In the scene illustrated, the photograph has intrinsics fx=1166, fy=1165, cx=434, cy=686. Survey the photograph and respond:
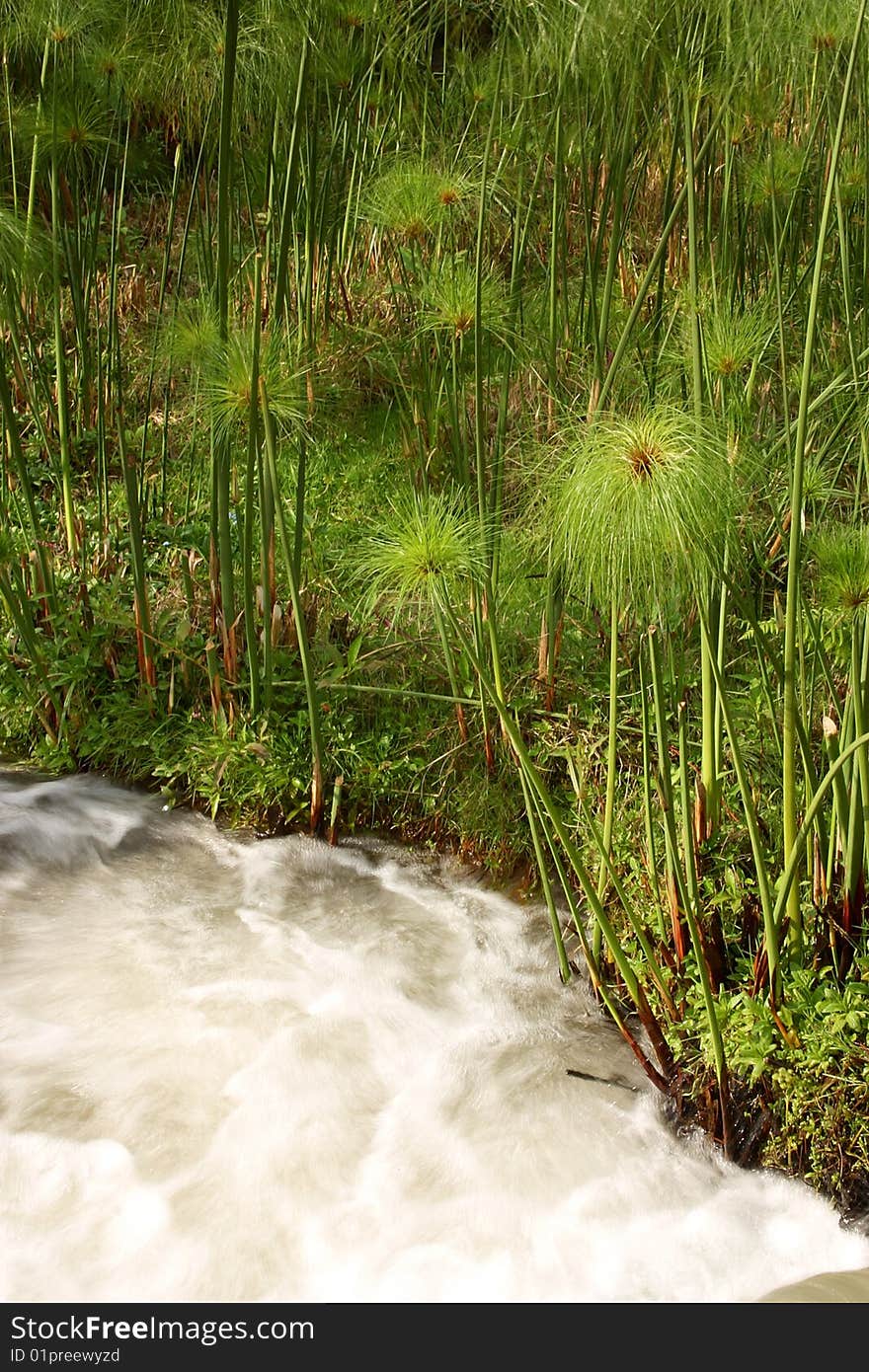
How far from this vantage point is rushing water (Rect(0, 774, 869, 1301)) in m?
1.85

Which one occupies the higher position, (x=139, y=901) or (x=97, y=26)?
(x=97, y=26)

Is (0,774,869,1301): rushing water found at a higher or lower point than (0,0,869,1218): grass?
lower

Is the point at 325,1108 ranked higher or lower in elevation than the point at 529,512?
lower

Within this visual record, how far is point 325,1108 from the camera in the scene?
2133mm

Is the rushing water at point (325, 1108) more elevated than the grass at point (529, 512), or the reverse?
the grass at point (529, 512)

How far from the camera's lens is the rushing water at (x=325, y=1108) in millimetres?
1846

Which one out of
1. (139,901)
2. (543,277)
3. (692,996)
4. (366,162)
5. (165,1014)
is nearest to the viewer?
(692,996)

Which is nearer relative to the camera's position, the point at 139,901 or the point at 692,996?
the point at 692,996

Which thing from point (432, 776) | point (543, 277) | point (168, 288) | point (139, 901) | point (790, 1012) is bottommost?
point (139, 901)

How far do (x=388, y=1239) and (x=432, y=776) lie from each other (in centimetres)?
113
